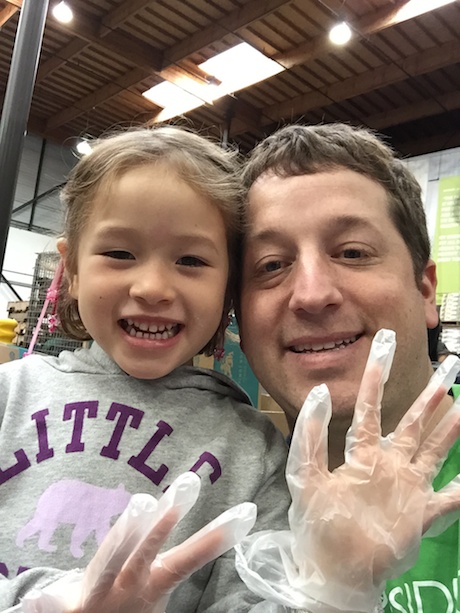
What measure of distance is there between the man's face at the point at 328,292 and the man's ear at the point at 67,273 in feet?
1.07

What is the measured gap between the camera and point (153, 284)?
3.07ft

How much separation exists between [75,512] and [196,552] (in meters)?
0.34

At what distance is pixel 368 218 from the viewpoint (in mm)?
1057

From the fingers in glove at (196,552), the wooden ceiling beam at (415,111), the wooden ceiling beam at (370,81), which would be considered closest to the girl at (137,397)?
the fingers in glove at (196,552)

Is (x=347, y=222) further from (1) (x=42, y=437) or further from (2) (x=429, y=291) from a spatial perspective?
(1) (x=42, y=437)

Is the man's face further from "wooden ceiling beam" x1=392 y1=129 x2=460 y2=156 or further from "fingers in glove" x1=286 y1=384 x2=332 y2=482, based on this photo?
"wooden ceiling beam" x1=392 y1=129 x2=460 y2=156

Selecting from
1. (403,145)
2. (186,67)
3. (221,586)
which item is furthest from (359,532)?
(403,145)

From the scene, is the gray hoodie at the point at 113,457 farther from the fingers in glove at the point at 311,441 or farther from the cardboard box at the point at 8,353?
the cardboard box at the point at 8,353

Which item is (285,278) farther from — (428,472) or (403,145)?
(403,145)

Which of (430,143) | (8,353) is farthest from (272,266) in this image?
(430,143)

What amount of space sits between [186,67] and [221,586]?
16.4ft

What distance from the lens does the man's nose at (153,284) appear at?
935mm

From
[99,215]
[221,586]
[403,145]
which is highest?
[403,145]

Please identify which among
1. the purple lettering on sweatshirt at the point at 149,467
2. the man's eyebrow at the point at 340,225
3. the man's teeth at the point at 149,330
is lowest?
the purple lettering on sweatshirt at the point at 149,467
